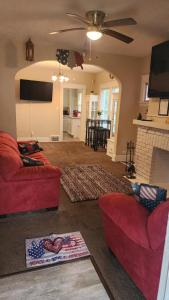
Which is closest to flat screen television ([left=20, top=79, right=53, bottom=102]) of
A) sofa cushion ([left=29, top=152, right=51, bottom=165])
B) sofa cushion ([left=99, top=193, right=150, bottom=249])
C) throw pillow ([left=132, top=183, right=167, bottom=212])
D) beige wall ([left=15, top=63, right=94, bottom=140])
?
beige wall ([left=15, top=63, right=94, bottom=140])

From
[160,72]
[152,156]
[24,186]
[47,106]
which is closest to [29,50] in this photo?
[160,72]

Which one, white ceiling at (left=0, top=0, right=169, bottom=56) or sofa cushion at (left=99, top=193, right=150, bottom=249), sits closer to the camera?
sofa cushion at (left=99, top=193, right=150, bottom=249)

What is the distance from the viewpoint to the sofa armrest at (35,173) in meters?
2.54

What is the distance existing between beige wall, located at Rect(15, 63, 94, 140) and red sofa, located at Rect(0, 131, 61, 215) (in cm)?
495

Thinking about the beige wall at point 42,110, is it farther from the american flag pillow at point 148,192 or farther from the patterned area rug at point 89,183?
the american flag pillow at point 148,192

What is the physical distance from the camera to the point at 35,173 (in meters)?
2.60

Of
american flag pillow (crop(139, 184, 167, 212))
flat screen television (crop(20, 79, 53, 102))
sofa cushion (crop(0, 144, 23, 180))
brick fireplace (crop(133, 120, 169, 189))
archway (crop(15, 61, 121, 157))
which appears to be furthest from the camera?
archway (crop(15, 61, 121, 157))

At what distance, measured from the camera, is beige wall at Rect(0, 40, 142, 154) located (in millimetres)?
4242

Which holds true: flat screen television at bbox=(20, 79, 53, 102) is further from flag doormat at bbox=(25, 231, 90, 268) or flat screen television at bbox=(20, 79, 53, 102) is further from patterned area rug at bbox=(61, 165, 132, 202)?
flag doormat at bbox=(25, 231, 90, 268)

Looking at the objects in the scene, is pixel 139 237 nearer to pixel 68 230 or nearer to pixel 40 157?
pixel 68 230

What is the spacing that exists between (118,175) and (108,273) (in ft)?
8.77

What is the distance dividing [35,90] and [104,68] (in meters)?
3.14

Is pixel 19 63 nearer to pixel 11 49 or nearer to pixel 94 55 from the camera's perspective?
pixel 11 49

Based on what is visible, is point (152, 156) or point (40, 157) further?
point (152, 156)
